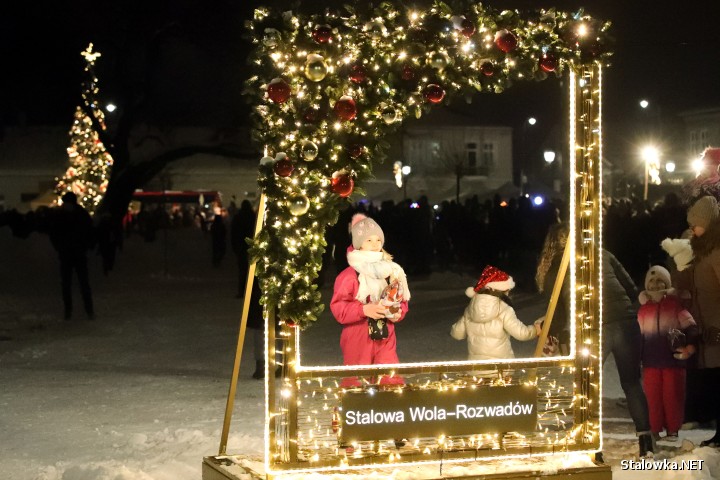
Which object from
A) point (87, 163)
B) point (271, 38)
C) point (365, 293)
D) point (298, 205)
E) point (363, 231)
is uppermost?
point (87, 163)

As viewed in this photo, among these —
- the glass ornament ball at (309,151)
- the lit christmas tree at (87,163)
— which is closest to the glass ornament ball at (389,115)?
the glass ornament ball at (309,151)

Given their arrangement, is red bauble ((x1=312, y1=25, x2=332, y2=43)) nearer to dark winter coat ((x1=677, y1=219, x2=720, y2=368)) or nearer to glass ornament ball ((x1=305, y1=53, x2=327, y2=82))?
glass ornament ball ((x1=305, y1=53, x2=327, y2=82))

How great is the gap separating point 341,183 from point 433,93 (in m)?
0.82

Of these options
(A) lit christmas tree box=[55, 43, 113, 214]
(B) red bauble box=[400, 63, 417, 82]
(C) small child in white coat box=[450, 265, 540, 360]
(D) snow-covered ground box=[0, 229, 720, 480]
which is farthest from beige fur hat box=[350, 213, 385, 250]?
(A) lit christmas tree box=[55, 43, 113, 214]

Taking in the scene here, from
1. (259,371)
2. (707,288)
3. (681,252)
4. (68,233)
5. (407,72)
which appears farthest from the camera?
(68,233)

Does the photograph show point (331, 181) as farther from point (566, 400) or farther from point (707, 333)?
point (707, 333)

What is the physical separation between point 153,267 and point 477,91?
938 inches

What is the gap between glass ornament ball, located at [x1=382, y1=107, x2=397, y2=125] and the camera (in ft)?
21.1

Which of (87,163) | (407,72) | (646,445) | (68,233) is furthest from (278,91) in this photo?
(87,163)

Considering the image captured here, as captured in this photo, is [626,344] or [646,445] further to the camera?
[626,344]

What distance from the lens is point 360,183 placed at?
649 centimetres

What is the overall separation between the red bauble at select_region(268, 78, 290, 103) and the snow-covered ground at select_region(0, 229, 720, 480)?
102 inches

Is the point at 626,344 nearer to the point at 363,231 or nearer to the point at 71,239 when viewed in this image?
the point at 363,231

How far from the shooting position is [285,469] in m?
6.30
